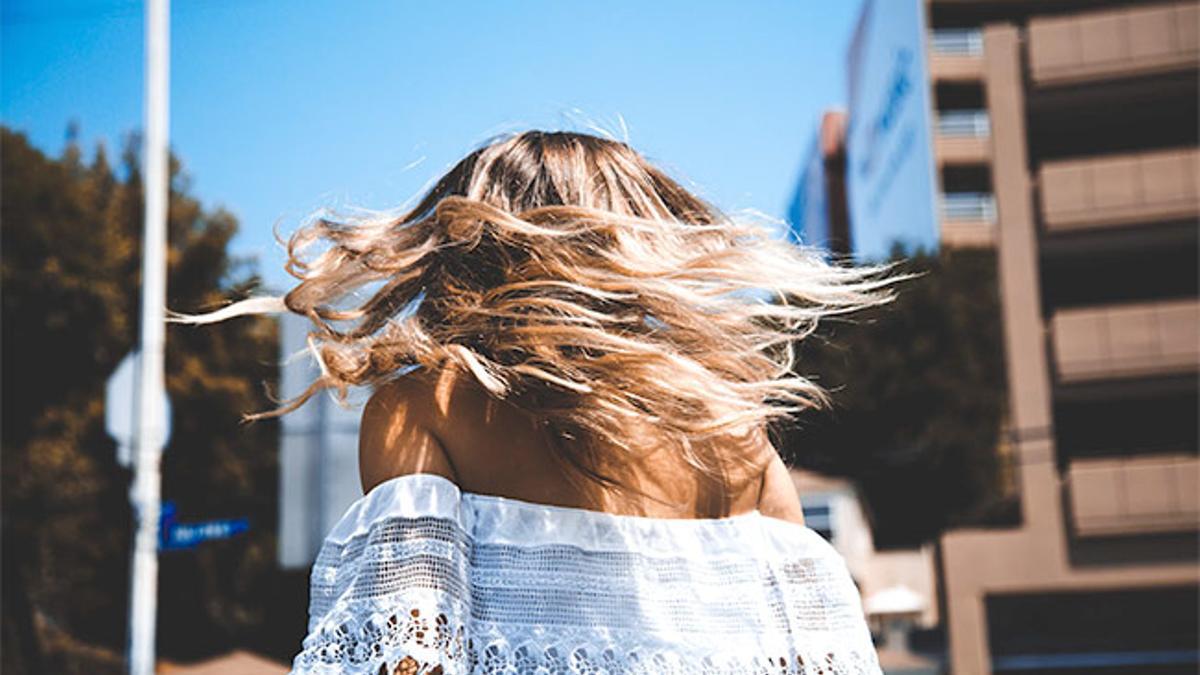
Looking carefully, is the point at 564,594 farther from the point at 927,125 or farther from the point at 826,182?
the point at 826,182

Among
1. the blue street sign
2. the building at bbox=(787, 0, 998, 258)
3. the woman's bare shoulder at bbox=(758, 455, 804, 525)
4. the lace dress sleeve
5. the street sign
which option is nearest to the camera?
the lace dress sleeve

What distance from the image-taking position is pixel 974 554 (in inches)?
913

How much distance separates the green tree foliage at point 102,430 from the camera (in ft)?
70.7

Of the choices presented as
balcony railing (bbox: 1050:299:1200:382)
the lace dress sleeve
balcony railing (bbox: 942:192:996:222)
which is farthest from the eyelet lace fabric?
balcony railing (bbox: 942:192:996:222)

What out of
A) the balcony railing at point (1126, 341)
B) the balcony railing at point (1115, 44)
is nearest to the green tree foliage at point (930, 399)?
the balcony railing at point (1126, 341)

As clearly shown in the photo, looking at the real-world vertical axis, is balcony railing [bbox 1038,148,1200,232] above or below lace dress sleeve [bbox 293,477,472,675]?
above

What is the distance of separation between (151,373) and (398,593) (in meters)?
11.4

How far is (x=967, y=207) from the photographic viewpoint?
1124 inches

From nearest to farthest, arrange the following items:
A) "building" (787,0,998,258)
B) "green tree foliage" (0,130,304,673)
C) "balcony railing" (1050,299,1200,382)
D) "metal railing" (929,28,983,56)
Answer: "green tree foliage" (0,130,304,673) < "balcony railing" (1050,299,1200,382) < "building" (787,0,998,258) < "metal railing" (929,28,983,56)

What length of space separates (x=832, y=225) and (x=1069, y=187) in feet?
32.8

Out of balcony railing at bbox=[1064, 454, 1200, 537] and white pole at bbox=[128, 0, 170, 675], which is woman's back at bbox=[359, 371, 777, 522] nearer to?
white pole at bbox=[128, 0, 170, 675]

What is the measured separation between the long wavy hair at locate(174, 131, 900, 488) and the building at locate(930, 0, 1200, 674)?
69.8 ft

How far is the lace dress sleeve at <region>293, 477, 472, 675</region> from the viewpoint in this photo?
150cm

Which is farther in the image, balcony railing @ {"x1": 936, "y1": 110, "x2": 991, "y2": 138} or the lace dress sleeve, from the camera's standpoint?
balcony railing @ {"x1": 936, "y1": 110, "x2": 991, "y2": 138}
